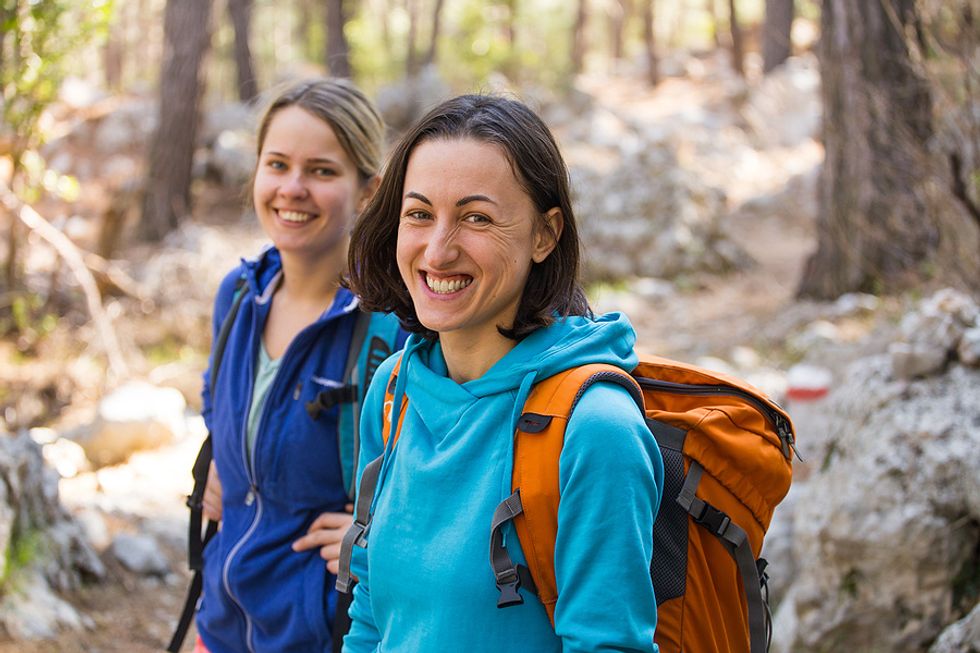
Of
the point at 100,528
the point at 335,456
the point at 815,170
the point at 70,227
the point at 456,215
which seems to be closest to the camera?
the point at 456,215

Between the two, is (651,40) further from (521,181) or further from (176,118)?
(521,181)

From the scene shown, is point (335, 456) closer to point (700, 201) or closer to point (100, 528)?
point (100, 528)

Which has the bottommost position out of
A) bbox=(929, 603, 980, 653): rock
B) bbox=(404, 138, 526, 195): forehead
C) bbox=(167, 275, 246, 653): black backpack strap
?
bbox=(929, 603, 980, 653): rock

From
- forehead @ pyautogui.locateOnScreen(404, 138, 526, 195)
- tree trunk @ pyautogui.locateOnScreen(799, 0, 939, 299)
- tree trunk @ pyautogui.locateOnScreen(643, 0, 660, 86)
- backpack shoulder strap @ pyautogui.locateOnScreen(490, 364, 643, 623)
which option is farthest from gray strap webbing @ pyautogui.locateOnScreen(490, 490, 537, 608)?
tree trunk @ pyautogui.locateOnScreen(643, 0, 660, 86)

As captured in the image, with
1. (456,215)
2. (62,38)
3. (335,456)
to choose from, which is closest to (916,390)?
(335,456)

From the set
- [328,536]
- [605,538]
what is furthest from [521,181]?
[328,536]

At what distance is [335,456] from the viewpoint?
97.3 inches

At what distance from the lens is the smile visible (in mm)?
2615

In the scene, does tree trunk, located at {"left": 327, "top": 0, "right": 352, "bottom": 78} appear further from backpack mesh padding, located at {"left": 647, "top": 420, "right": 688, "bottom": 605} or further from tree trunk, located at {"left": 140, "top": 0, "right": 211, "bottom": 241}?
backpack mesh padding, located at {"left": 647, "top": 420, "right": 688, "bottom": 605}

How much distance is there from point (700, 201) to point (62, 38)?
7636 mm

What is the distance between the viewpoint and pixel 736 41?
2369cm

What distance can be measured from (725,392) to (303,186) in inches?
49.8

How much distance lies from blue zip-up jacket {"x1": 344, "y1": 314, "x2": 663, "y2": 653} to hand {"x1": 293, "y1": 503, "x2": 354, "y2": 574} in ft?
1.38

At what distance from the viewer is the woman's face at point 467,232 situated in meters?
1.80
